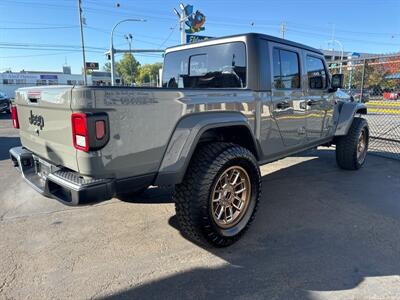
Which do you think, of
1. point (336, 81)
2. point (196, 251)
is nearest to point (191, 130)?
point (196, 251)

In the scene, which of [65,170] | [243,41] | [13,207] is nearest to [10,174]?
[13,207]

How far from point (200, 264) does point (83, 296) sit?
962 mm

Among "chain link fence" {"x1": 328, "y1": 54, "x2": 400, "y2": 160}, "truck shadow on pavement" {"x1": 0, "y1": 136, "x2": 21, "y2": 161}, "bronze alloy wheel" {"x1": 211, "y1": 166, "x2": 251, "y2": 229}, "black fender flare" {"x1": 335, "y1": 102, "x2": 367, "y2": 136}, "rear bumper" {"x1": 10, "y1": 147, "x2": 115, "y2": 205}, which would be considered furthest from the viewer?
"chain link fence" {"x1": 328, "y1": 54, "x2": 400, "y2": 160}

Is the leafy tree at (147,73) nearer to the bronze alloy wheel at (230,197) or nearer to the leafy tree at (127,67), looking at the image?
the leafy tree at (127,67)

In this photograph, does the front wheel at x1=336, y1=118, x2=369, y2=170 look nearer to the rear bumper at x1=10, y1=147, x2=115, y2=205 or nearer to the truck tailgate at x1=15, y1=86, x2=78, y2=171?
the rear bumper at x1=10, y1=147, x2=115, y2=205

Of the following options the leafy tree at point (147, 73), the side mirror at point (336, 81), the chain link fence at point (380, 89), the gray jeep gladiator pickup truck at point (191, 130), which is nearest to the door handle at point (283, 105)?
the gray jeep gladiator pickup truck at point (191, 130)

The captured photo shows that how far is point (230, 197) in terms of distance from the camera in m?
3.02

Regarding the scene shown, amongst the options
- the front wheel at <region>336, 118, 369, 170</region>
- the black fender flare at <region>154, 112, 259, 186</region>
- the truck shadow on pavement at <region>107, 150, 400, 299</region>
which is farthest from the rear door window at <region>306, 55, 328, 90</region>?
the black fender flare at <region>154, 112, 259, 186</region>

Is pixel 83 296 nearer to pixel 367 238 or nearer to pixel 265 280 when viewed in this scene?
pixel 265 280

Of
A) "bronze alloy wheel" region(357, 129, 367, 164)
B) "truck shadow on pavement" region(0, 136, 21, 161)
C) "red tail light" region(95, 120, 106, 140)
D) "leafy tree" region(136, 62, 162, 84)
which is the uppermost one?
"leafy tree" region(136, 62, 162, 84)

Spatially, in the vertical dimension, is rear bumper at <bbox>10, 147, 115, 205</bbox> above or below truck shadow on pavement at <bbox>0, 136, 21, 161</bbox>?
above

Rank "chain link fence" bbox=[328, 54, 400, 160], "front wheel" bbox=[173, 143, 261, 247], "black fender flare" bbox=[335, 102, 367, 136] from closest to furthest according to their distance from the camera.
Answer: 1. "front wheel" bbox=[173, 143, 261, 247]
2. "black fender flare" bbox=[335, 102, 367, 136]
3. "chain link fence" bbox=[328, 54, 400, 160]

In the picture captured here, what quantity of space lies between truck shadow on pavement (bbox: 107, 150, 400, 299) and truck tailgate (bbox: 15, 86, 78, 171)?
3.85 feet

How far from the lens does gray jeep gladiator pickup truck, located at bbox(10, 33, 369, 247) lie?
211 cm
